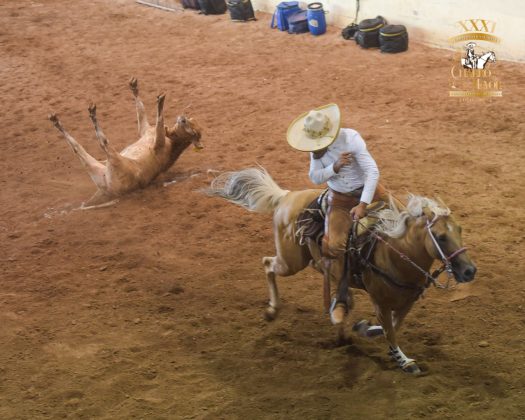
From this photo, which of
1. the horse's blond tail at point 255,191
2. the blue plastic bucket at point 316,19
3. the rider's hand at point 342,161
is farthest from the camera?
the blue plastic bucket at point 316,19

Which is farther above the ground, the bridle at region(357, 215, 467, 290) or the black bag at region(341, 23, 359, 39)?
the bridle at region(357, 215, 467, 290)

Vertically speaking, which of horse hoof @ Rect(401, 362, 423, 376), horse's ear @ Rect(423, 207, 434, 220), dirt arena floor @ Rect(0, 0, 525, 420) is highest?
horse's ear @ Rect(423, 207, 434, 220)

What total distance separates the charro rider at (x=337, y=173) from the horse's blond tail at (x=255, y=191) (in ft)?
2.72

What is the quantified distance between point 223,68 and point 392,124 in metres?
4.55

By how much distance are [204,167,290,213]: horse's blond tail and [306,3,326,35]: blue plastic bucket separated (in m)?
9.20

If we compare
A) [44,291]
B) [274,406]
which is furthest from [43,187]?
[274,406]

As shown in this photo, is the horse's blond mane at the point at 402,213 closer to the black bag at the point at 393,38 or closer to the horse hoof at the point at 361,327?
the horse hoof at the point at 361,327

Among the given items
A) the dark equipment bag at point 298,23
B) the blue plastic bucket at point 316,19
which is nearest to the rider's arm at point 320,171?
the blue plastic bucket at point 316,19

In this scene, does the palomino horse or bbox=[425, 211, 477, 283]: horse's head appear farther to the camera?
the palomino horse

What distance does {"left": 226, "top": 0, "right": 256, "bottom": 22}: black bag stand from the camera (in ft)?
54.5

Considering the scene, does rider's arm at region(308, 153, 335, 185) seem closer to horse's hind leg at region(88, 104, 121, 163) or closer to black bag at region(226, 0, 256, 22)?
horse's hind leg at region(88, 104, 121, 163)

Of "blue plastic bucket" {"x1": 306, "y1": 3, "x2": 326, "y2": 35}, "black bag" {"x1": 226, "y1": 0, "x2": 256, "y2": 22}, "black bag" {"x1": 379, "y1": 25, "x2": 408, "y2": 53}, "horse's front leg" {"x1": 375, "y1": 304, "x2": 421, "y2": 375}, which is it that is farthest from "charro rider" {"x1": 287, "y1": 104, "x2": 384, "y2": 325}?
"black bag" {"x1": 226, "y1": 0, "x2": 256, "y2": 22}

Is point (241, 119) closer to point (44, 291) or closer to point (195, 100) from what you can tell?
point (195, 100)

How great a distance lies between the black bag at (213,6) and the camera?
57.2ft
